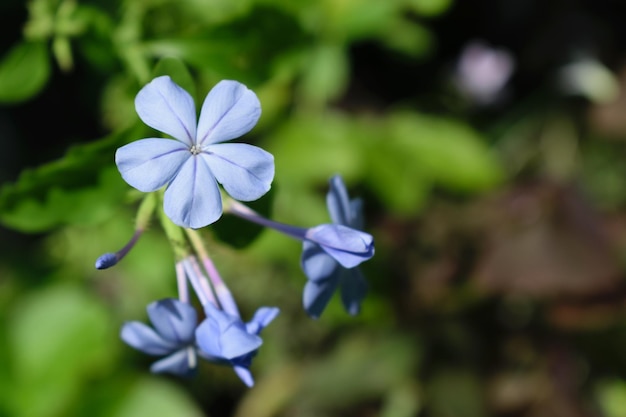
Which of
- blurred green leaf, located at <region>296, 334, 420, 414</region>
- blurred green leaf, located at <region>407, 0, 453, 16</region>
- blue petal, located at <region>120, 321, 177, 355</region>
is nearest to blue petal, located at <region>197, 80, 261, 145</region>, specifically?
blue petal, located at <region>120, 321, 177, 355</region>

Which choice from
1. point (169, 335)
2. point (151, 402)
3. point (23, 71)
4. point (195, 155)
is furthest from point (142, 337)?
point (151, 402)

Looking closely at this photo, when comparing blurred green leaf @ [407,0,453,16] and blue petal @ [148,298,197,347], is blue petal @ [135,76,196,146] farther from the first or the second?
blurred green leaf @ [407,0,453,16]

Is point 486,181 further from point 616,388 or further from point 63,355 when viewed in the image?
point 63,355

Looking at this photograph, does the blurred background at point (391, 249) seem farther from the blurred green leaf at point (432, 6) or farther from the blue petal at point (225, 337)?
the blue petal at point (225, 337)

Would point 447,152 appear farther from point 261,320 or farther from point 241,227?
point 261,320

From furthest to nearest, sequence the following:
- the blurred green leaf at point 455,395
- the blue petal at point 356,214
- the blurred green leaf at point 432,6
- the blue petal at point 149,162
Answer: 1. the blurred green leaf at point 455,395
2. the blurred green leaf at point 432,6
3. the blue petal at point 356,214
4. the blue petal at point 149,162

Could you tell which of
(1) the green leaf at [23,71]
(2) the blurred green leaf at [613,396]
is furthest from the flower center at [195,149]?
(2) the blurred green leaf at [613,396]
